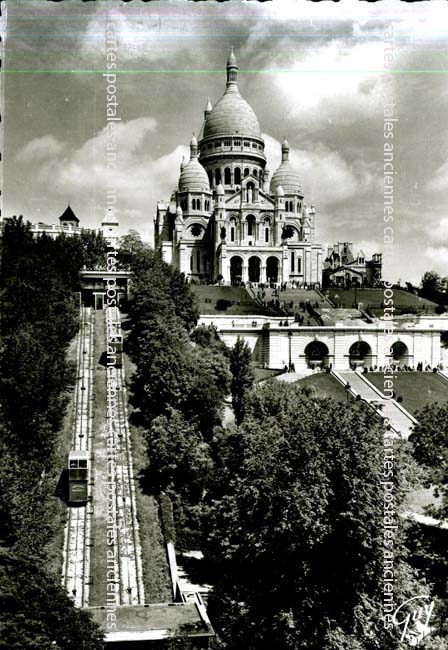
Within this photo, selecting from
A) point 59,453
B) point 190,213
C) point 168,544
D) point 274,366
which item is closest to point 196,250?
point 190,213

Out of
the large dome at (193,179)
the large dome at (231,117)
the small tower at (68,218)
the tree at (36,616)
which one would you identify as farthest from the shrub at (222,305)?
the small tower at (68,218)

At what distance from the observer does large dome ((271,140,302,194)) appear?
298 ft

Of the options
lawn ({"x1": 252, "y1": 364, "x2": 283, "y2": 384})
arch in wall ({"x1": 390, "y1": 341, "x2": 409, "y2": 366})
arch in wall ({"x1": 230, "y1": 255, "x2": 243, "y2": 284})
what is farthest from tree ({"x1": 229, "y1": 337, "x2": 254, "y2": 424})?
arch in wall ({"x1": 230, "y1": 255, "x2": 243, "y2": 284})

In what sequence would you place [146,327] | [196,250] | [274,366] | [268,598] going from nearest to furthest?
[268,598] → [146,327] → [274,366] → [196,250]

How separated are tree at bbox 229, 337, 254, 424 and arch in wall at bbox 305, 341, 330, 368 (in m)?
A: 9.38

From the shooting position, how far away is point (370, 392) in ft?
148

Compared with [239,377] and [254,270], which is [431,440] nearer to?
[239,377]

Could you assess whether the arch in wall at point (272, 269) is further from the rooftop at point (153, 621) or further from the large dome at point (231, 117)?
the rooftop at point (153, 621)

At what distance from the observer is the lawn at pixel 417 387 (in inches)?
1714

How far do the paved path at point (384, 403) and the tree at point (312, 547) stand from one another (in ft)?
45.2

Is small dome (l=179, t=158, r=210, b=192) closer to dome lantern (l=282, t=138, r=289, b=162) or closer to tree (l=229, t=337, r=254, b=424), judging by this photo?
dome lantern (l=282, t=138, r=289, b=162)

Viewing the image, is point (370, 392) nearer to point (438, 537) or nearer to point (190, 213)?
point (438, 537)

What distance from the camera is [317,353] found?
178 feet

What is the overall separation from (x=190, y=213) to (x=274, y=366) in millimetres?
38237
